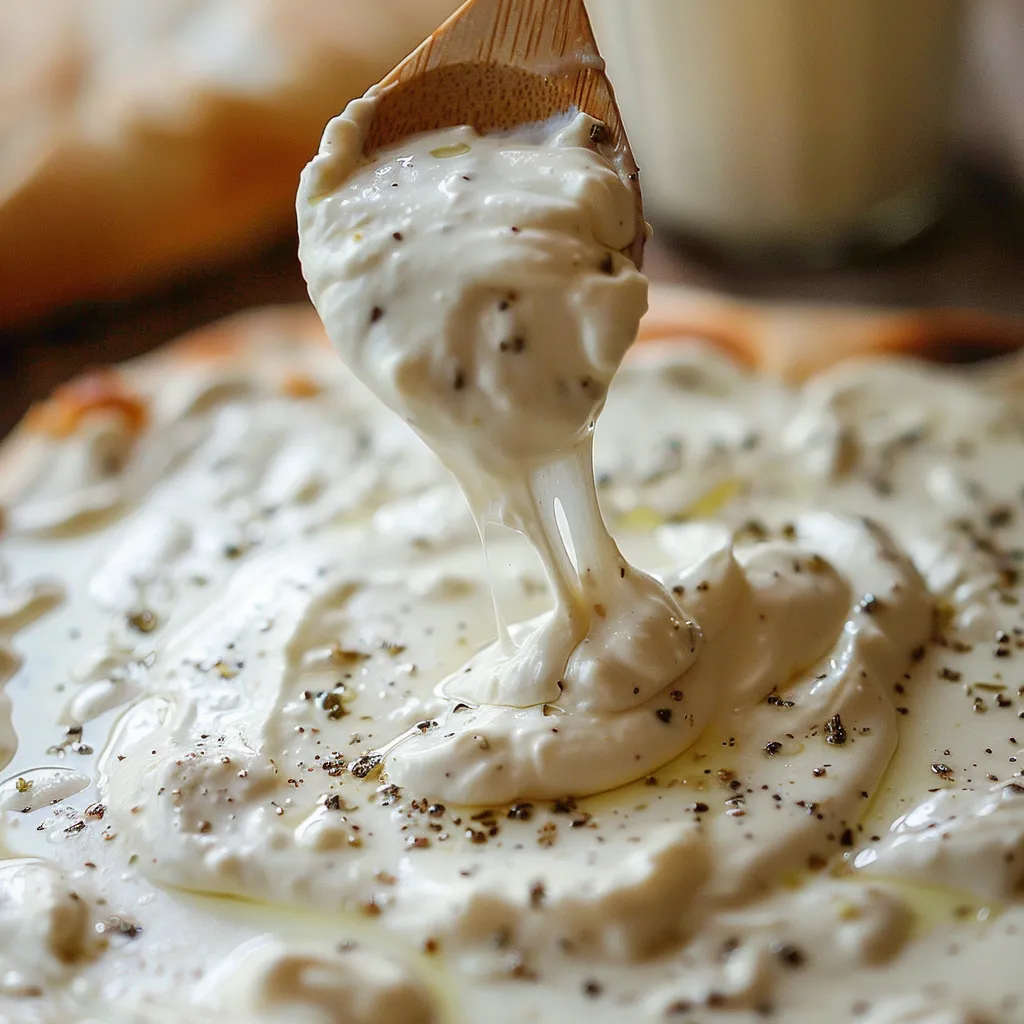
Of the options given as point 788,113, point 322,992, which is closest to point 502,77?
point 322,992

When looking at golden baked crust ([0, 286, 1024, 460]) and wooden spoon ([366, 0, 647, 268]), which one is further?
golden baked crust ([0, 286, 1024, 460])

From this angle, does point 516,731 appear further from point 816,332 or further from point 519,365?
point 816,332

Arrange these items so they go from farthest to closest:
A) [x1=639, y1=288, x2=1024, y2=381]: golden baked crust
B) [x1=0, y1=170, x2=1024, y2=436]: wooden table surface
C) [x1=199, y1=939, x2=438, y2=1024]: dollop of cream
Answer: [x1=0, y1=170, x2=1024, y2=436]: wooden table surface
[x1=639, y1=288, x2=1024, y2=381]: golden baked crust
[x1=199, y1=939, x2=438, y2=1024]: dollop of cream

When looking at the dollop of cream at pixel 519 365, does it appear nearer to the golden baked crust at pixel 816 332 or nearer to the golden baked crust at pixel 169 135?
the golden baked crust at pixel 816 332

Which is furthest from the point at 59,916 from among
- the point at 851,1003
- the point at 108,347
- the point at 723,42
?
the point at 723,42

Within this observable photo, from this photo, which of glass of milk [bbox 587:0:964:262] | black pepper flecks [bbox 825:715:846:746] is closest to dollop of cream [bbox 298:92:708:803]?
black pepper flecks [bbox 825:715:846:746]

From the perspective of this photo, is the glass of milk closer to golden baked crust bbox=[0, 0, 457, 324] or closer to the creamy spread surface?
golden baked crust bbox=[0, 0, 457, 324]

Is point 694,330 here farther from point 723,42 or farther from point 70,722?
point 70,722

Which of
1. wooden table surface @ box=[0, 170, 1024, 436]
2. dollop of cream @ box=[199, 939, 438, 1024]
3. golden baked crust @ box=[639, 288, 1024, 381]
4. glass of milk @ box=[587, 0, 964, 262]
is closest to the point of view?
dollop of cream @ box=[199, 939, 438, 1024]
